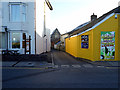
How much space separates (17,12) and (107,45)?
12.4 metres

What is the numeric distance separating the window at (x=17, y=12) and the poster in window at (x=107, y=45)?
10559 millimetres

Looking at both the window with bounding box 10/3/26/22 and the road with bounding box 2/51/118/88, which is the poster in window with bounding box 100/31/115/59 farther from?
the window with bounding box 10/3/26/22

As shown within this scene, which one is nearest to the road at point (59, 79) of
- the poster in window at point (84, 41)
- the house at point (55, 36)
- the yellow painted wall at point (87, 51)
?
the yellow painted wall at point (87, 51)

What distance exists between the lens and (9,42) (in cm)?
1452

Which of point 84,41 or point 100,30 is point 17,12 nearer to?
Answer: point 84,41

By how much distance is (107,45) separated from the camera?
40.4 feet

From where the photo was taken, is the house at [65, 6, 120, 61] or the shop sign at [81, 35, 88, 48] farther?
the shop sign at [81, 35, 88, 48]

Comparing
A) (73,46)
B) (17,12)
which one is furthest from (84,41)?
→ (17,12)

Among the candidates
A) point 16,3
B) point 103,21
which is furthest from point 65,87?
point 16,3

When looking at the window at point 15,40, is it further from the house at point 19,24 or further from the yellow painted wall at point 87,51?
the yellow painted wall at point 87,51

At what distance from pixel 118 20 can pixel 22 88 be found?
12.3m

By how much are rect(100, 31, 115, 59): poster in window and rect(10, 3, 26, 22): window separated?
416 inches

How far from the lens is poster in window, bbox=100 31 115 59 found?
12.3 m

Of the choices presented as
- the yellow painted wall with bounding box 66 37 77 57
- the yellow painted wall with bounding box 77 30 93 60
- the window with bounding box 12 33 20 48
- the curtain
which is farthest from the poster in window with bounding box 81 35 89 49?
the curtain
